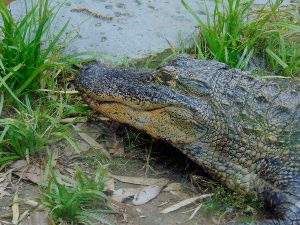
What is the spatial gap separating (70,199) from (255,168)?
1.29m

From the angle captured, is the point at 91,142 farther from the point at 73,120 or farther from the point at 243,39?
the point at 243,39

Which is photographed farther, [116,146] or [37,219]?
[116,146]

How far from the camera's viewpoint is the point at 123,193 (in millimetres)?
4047

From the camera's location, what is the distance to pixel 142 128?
4.32 meters

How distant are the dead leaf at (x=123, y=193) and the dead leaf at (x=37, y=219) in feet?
1.62

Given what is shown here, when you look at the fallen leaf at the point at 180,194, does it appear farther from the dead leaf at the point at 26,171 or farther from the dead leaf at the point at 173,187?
the dead leaf at the point at 26,171

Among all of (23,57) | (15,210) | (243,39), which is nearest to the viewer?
(15,210)

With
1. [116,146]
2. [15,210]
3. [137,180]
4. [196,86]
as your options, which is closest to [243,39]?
[196,86]

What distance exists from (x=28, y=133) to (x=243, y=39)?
223 cm

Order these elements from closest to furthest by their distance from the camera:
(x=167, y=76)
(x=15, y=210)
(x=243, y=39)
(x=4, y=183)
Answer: (x=15, y=210) → (x=4, y=183) → (x=167, y=76) → (x=243, y=39)

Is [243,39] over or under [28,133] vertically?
over

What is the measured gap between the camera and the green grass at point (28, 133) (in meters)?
4.14

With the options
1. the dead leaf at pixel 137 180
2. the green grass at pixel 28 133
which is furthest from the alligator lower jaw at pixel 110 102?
the dead leaf at pixel 137 180

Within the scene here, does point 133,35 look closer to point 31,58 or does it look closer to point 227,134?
point 31,58
